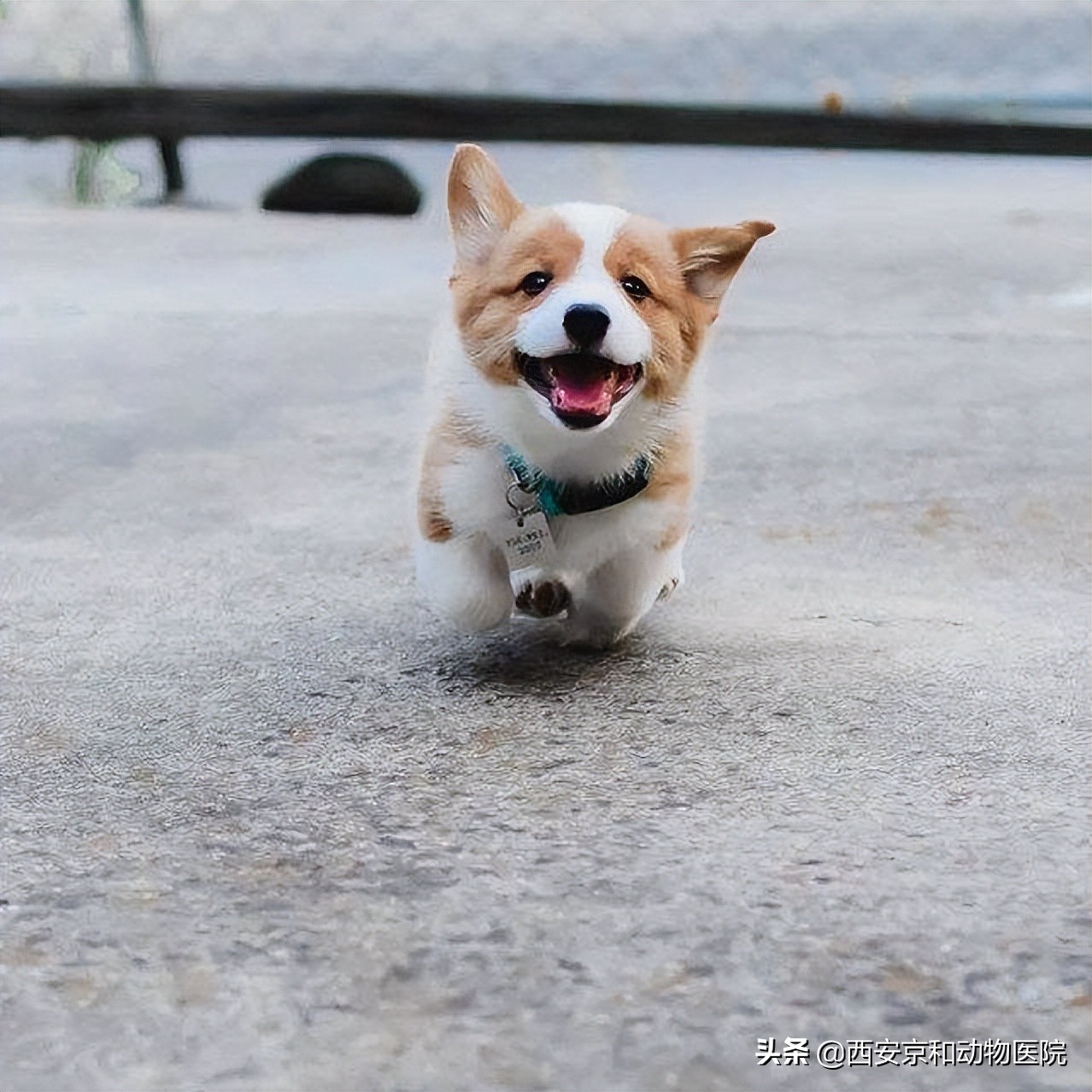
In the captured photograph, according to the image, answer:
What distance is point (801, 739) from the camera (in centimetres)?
134

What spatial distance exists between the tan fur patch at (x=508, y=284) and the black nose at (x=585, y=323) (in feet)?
0.23

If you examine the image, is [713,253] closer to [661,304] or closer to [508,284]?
[661,304]

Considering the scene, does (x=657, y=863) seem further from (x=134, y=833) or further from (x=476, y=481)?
(x=476, y=481)

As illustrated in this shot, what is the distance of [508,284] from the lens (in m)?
1.39

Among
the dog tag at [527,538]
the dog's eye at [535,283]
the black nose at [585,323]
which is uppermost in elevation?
the dog's eye at [535,283]

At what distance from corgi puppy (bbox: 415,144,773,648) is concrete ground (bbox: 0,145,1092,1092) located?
0.10 m

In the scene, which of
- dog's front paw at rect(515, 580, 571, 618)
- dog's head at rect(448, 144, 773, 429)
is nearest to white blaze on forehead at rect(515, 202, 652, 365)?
dog's head at rect(448, 144, 773, 429)

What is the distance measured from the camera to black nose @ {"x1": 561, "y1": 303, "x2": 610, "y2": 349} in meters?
1.29

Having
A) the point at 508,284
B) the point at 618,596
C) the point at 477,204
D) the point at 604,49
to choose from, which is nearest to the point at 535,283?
the point at 508,284

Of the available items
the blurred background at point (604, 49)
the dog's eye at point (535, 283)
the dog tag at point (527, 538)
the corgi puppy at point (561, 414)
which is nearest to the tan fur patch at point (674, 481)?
the corgi puppy at point (561, 414)

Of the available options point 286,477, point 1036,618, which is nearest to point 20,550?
point 286,477

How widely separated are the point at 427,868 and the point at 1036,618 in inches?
36.2

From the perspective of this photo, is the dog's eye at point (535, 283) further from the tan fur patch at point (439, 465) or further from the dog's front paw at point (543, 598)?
the dog's front paw at point (543, 598)

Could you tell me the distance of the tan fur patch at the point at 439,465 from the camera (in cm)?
150
